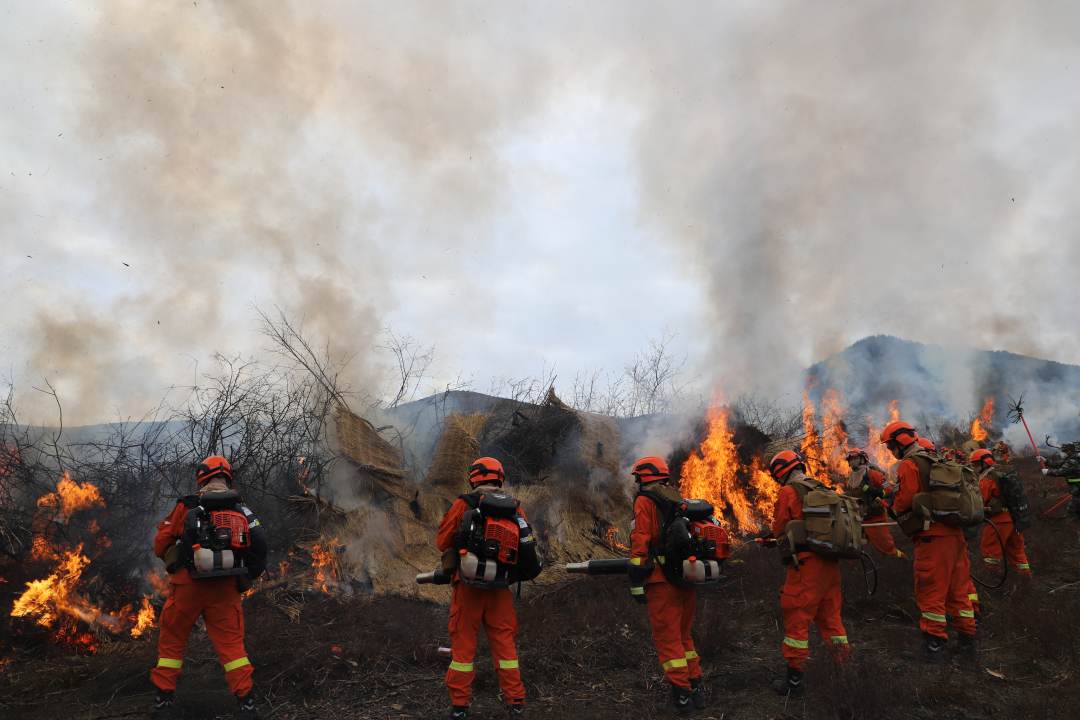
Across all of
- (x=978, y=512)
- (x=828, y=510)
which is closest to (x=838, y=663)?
(x=828, y=510)

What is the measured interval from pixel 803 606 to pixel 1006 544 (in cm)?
566

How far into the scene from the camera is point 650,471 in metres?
5.61

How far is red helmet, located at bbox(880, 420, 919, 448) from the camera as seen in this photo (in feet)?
21.5

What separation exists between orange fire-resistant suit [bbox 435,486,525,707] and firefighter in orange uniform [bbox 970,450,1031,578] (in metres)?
7.29

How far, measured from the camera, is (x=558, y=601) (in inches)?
Answer: 345

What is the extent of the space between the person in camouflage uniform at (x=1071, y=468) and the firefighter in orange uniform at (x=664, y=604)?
25.5 ft

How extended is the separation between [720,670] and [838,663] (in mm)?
1415

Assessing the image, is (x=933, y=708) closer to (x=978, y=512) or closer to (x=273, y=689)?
(x=978, y=512)

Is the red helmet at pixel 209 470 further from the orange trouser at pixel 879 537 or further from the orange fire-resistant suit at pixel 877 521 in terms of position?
the orange trouser at pixel 879 537

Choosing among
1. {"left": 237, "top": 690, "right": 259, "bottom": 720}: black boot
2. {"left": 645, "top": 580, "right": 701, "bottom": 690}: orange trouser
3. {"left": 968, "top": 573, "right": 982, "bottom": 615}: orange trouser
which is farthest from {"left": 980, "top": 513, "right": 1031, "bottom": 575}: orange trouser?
{"left": 237, "top": 690, "right": 259, "bottom": 720}: black boot

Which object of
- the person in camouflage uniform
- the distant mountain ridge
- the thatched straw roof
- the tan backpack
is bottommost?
the tan backpack

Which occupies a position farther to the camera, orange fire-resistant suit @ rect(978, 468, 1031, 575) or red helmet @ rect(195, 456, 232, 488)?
orange fire-resistant suit @ rect(978, 468, 1031, 575)

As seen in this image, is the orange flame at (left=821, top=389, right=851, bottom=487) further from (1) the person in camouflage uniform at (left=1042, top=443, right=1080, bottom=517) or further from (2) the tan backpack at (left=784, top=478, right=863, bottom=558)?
(2) the tan backpack at (left=784, top=478, right=863, bottom=558)

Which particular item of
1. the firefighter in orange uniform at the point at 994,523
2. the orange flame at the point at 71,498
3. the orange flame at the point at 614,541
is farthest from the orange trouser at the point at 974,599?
the orange flame at the point at 71,498
